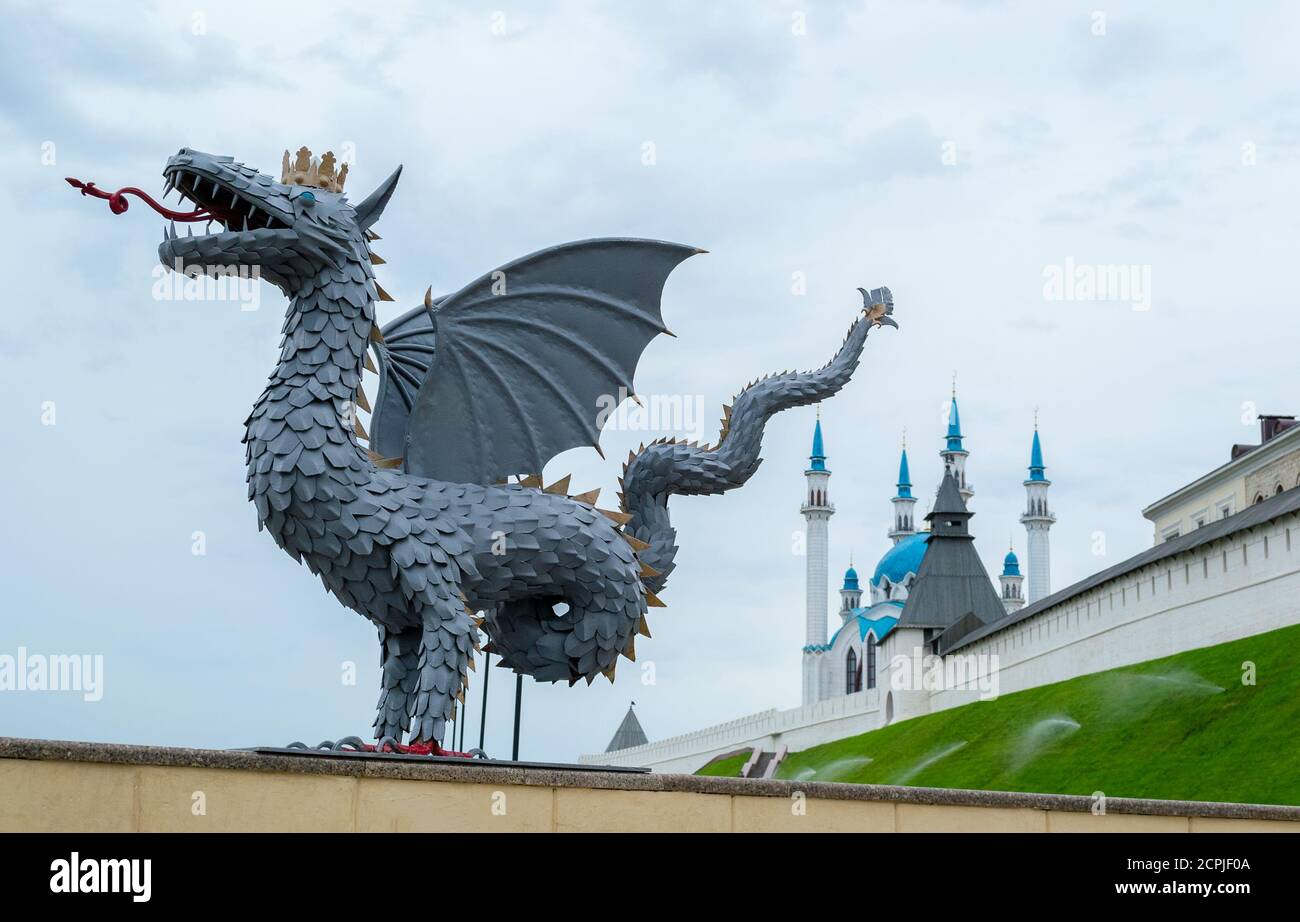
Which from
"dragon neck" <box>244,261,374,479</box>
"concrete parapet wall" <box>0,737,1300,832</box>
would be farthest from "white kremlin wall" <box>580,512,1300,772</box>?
"dragon neck" <box>244,261,374,479</box>

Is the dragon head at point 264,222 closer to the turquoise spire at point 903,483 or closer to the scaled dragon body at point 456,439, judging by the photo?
the scaled dragon body at point 456,439

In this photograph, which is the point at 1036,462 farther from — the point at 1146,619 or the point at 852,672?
the point at 1146,619

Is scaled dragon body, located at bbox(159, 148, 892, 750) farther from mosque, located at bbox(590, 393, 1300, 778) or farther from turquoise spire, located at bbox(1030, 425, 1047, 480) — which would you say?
turquoise spire, located at bbox(1030, 425, 1047, 480)

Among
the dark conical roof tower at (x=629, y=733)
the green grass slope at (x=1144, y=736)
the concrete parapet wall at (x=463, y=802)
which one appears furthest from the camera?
the dark conical roof tower at (x=629, y=733)

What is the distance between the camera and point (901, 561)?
232 feet

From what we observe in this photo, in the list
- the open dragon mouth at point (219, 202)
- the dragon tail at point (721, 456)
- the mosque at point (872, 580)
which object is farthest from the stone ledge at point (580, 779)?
the mosque at point (872, 580)

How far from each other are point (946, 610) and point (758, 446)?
137 ft

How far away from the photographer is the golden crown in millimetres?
8141

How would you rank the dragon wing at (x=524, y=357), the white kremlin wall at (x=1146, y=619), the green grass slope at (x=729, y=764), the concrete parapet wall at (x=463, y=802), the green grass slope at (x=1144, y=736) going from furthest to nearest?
the green grass slope at (x=729, y=764) < the white kremlin wall at (x=1146, y=619) < the green grass slope at (x=1144, y=736) < the dragon wing at (x=524, y=357) < the concrete parapet wall at (x=463, y=802)

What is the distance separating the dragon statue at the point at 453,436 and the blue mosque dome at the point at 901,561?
61432 millimetres

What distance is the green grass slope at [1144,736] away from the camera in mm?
21531

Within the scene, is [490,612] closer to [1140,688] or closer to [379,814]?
[379,814]

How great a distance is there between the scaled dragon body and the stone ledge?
3.27 feet
